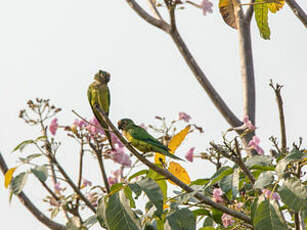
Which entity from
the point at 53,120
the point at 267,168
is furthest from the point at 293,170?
the point at 53,120

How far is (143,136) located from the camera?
3266 millimetres

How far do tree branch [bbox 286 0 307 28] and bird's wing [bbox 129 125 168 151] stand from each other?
1.05 m

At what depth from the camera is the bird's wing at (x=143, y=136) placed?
3.18 m

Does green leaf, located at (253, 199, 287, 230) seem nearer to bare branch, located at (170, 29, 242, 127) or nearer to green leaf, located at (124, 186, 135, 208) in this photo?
green leaf, located at (124, 186, 135, 208)

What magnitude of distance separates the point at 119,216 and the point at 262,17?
1.85 meters

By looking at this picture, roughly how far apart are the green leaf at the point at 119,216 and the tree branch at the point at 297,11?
159cm

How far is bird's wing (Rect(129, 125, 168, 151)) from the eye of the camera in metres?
3.18

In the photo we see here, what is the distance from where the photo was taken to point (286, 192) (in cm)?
202

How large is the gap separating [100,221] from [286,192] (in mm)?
741

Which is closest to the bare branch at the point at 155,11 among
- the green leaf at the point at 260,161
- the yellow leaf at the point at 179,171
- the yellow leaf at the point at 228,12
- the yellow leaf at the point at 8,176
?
the yellow leaf at the point at 228,12

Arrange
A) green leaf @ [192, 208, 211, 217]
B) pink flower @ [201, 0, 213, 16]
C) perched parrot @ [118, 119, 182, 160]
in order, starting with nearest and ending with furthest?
green leaf @ [192, 208, 211, 217], perched parrot @ [118, 119, 182, 160], pink flower @ [201, 0, 213, 16]

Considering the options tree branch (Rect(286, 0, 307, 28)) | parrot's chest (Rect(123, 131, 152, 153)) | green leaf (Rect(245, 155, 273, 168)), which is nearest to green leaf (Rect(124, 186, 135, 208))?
green leaf (Rect(245, 155, 273, 168))

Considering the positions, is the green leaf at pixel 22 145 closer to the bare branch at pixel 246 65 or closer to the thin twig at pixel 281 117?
the thin twig at pixel 281 117

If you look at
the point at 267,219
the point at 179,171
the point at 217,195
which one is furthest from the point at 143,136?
the point at 267,219
